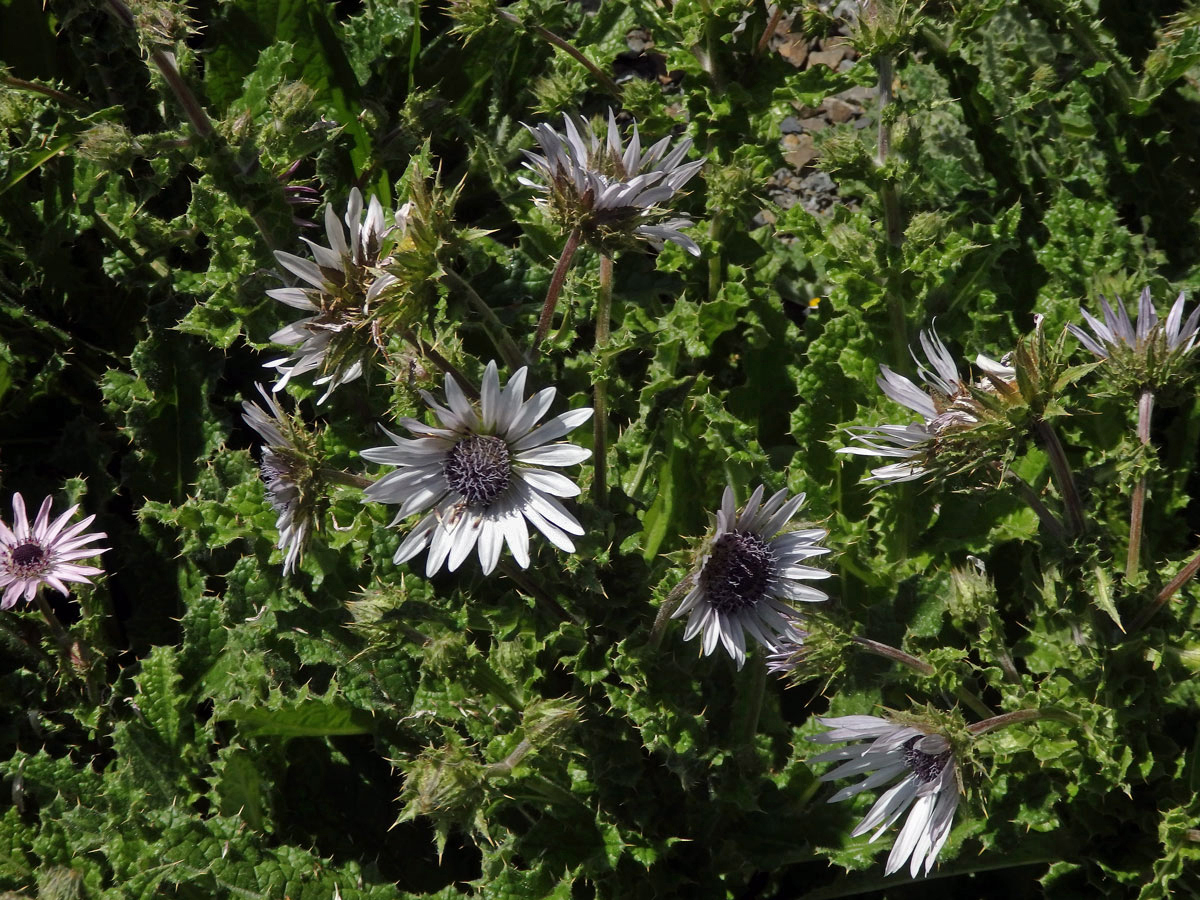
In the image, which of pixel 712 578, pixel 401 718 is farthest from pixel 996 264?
pixel 401 718

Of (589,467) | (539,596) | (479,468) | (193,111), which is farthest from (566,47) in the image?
(539,596)

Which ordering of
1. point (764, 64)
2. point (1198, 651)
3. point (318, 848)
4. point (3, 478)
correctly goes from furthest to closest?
1. point (3, 478)
2. point (764, 64)
3. point (318, 848)
4. point (1198, 651)

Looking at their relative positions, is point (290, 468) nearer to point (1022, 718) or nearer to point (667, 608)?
A: point (667, 608)

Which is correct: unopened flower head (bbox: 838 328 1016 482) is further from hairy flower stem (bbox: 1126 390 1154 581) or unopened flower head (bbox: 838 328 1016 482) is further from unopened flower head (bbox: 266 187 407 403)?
unopened flower head (bbox: 266 187 407 403)

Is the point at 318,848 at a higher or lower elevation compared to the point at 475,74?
lower

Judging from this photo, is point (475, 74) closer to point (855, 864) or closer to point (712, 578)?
point (712, 578)

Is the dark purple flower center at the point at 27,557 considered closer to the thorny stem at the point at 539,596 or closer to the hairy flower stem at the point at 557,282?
the thorny stem at the point at 539,596

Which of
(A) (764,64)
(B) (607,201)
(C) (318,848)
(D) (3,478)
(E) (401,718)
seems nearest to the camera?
(B) (607,201)
